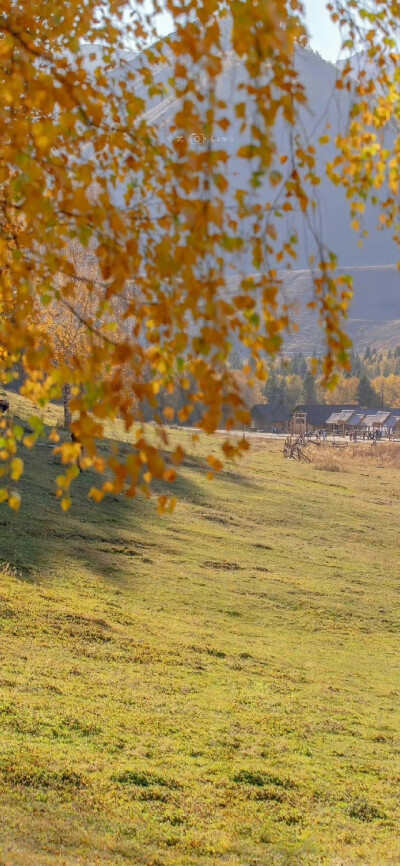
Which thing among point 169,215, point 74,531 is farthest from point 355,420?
point 169,215

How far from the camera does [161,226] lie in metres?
4.53

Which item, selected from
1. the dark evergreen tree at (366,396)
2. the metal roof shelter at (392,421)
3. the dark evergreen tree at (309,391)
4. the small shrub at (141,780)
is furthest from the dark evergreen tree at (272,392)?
the small shrub at (141,780)

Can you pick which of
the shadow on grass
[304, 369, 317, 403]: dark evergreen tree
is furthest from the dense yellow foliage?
[304, 369, 317, 403]: dark evergreen tree

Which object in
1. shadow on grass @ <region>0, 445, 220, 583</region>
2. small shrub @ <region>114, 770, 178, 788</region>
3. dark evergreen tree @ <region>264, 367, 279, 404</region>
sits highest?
dark evergreen tree @ <region>264, 367, 279, 404</region>

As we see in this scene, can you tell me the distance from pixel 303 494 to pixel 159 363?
119 ft

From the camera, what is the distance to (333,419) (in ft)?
444

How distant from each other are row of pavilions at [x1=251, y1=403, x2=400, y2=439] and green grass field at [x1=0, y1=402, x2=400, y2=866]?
101m

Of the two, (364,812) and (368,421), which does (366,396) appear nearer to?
(368,421)

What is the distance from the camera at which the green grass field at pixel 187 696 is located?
8.87 meters

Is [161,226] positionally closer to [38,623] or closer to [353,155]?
[353,155]

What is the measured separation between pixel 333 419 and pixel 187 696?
407 ft

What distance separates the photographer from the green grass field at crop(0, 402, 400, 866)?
8.87 m

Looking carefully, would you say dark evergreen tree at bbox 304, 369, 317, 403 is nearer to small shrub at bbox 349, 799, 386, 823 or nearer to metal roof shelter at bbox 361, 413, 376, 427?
metal roof shelter at bbox 361, 413, 376, 427

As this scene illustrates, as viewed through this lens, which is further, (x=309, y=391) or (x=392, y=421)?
(x=309, y=391)
